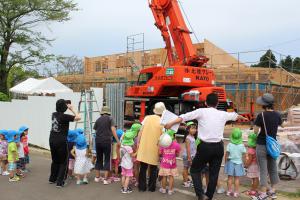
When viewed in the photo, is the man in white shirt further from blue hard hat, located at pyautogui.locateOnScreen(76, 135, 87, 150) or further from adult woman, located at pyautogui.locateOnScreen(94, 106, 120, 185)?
blue hard hat, located at pyautogui.locateOnScreen(76, 135, 87, 150)

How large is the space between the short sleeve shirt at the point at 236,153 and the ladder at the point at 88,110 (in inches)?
161

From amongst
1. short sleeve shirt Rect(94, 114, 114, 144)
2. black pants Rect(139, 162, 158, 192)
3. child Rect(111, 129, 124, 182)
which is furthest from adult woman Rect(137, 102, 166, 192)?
child Rect(111, 129, 124, 182)

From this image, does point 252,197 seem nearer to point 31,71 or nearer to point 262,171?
point 262,171

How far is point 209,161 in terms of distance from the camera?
578cm

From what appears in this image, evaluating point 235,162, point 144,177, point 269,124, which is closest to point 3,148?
point 144,177

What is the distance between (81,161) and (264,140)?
12.0 feet

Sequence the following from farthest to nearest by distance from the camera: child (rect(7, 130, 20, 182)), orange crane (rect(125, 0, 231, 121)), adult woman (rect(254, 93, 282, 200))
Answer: orange crane (rect(125, 0, 231, 121)), child (rect(7, 130, 20, 182)), adult woman (rect(254, 93, 282, 200))

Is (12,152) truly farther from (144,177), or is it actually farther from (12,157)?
(144,177)

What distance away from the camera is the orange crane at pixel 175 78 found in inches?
557

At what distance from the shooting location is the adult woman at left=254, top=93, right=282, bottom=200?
5.91m

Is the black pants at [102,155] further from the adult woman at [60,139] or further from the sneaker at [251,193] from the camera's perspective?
the sneaker at [251,193]

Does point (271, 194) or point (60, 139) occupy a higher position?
point (60, 139)

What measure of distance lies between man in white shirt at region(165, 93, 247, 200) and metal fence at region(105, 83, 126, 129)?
5511 millimetres

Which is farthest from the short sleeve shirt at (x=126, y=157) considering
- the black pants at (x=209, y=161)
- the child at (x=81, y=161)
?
the black pants at (x=209, y=161)
